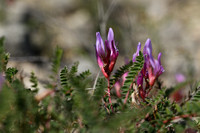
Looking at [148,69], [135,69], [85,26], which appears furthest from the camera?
[85,26]

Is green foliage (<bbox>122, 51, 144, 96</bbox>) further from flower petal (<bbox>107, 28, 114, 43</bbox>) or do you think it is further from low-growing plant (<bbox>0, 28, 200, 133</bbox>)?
flower petal (<bbox>107, 28, 114, 43</bbox>)

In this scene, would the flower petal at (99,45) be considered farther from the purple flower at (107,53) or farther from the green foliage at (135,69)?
the green foliage at (135,69)

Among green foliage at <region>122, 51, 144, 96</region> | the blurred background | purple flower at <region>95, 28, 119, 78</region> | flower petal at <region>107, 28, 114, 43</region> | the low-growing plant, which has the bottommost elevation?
the low-growing plant

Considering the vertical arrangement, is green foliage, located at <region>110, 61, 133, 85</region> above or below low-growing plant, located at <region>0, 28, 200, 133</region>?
above

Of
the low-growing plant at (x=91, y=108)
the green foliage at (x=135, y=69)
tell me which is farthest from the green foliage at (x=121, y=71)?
the green foliage at (x=135, y=69)

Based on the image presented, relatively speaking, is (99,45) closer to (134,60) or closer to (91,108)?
(134,60)

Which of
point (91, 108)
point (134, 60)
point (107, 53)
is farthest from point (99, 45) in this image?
point (91, 108)

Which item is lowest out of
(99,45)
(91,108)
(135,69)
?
(91,108)

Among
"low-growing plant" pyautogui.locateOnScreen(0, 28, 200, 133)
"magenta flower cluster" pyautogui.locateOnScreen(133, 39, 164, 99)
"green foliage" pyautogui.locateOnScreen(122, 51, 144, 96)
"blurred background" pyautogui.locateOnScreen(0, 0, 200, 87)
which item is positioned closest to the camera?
"low-growing plant" pyautogui.locateOnScreen(0, 28, 200, 133)

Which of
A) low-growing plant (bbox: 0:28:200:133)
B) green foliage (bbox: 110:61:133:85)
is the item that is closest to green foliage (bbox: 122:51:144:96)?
low-growing plant (bbox: 0:28:200:133)
